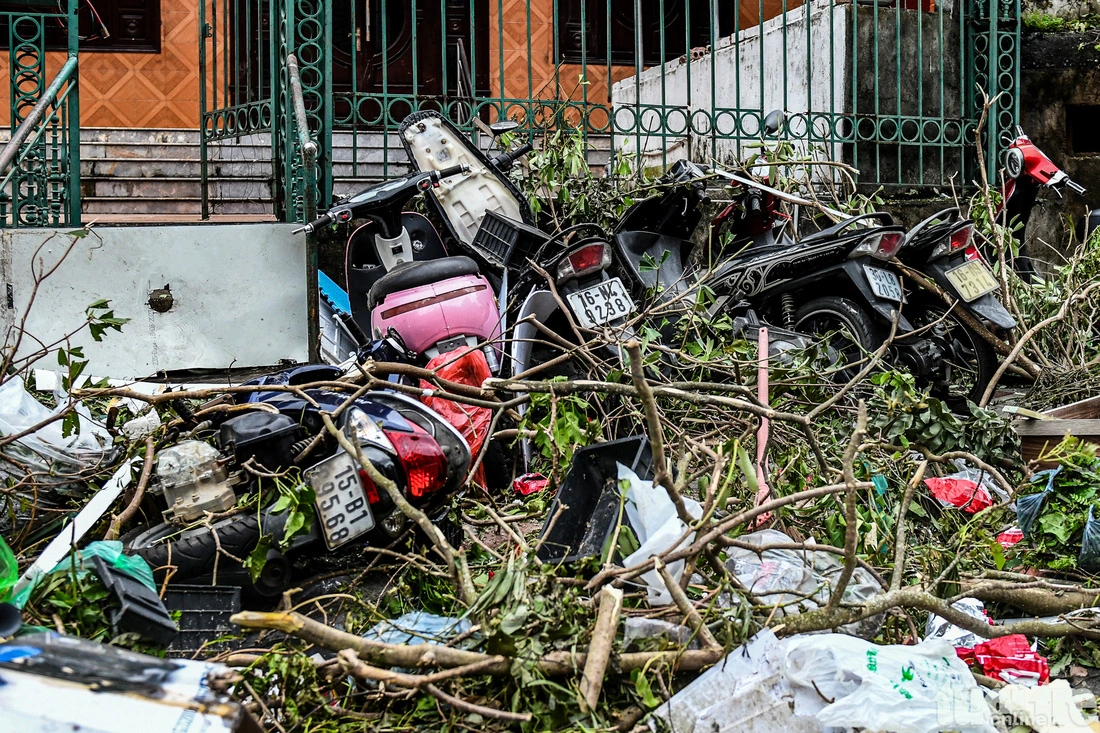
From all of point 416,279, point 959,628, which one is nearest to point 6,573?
point 416,279

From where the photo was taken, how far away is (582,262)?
5.09 m

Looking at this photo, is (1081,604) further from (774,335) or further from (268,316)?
(268,316)

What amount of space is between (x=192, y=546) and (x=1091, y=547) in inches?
118

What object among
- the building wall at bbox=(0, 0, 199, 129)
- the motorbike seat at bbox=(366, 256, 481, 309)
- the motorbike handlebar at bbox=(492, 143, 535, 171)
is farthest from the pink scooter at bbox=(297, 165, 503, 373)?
the building wall at bbox=(0, 0, 199, 129)

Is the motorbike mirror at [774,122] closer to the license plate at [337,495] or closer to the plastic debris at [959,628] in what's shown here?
the plastic debris at [959,628]

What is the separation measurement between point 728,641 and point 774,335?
2.71m

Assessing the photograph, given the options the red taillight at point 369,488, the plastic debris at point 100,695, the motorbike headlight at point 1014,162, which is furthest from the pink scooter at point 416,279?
the motorbike headlight at point 1014,162

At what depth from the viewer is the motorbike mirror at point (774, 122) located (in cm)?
634

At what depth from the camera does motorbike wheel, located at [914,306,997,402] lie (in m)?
5.23

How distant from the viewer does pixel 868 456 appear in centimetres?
444

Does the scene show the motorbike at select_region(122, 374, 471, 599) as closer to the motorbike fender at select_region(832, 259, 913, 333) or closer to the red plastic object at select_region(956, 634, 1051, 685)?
the red plastic object at select_region(956, 634, 1051, 685)

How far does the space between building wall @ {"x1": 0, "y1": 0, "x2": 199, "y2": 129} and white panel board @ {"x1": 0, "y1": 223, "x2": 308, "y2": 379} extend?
6.49 meters

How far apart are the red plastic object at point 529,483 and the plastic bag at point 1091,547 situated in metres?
1.99

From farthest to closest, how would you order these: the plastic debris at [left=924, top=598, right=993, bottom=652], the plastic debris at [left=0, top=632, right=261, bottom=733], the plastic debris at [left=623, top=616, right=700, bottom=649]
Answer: the plastic debris at [left=924, top=598, right=993, bottom=652], the plastic debris at [left=623, top=616, right=700, bottom=649], the plastic debris at [left=0, top=632, right=261, bottom=733]
